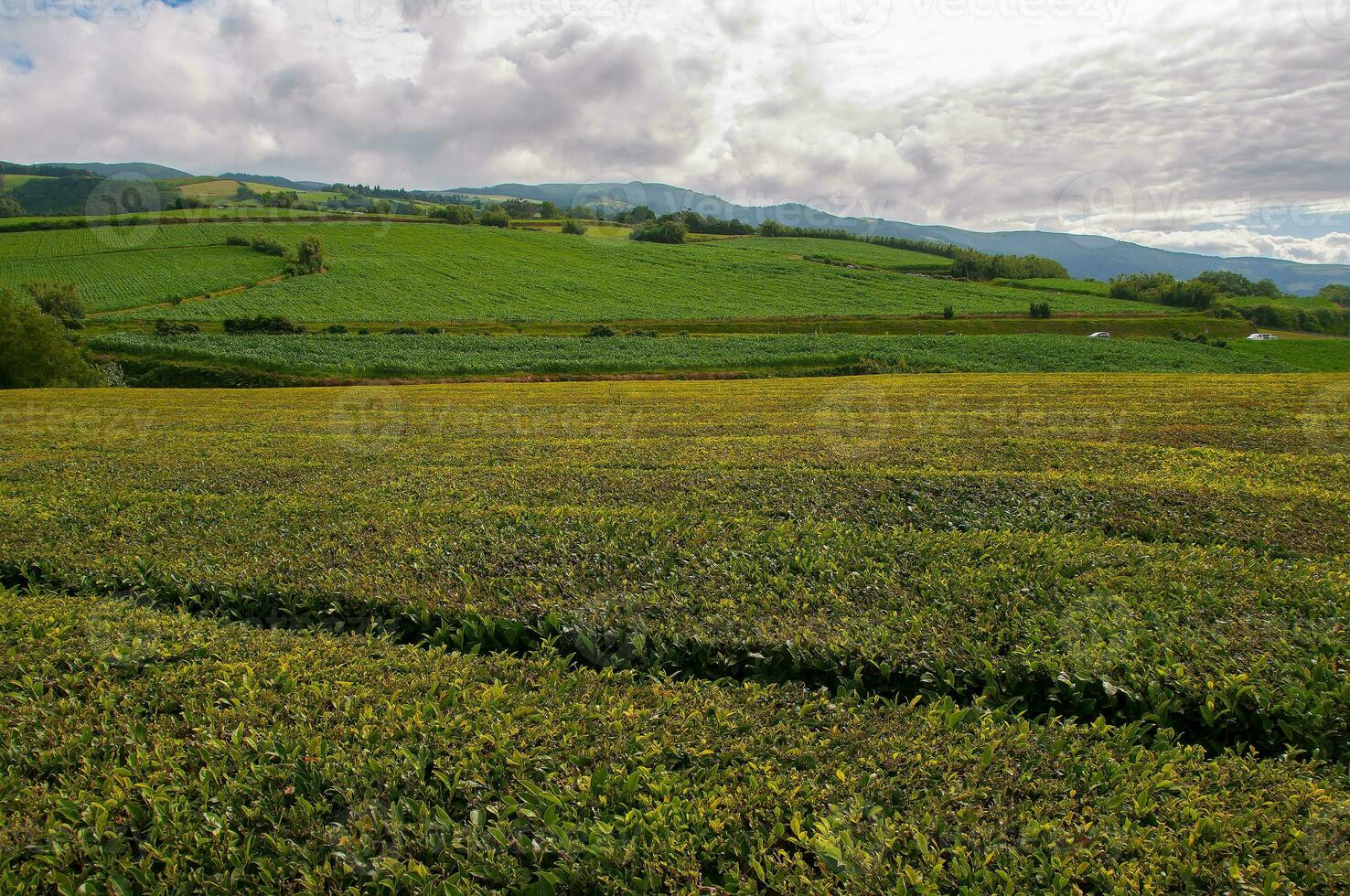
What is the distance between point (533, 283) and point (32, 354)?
4837cm

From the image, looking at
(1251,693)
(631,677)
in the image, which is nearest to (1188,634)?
(1251,693)

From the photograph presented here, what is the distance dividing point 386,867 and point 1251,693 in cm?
529

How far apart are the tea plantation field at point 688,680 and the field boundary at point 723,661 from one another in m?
0.03

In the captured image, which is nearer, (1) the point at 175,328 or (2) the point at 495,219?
(1) the point at 175,328

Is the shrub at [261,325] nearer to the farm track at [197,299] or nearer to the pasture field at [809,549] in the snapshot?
the farm track at [197,299]

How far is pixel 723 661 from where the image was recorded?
5.29 meters

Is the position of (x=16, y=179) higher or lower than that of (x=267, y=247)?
higher

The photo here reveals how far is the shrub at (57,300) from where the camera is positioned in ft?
179

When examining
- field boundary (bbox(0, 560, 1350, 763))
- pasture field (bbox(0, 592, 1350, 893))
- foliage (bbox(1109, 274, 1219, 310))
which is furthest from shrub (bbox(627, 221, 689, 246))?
pasture field (bbox(0, 592, 1350, 893))

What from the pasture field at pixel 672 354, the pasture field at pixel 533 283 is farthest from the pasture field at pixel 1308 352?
the pasture field at pixel 533 283

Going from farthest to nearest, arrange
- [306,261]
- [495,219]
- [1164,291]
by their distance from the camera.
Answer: [495,219], [1164,291], [306,261]

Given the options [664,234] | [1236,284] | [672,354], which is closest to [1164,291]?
[1236,284]

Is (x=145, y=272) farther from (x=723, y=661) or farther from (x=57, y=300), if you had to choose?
(x=723, y=661)

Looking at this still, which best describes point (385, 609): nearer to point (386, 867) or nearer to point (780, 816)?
point (386, 867)
